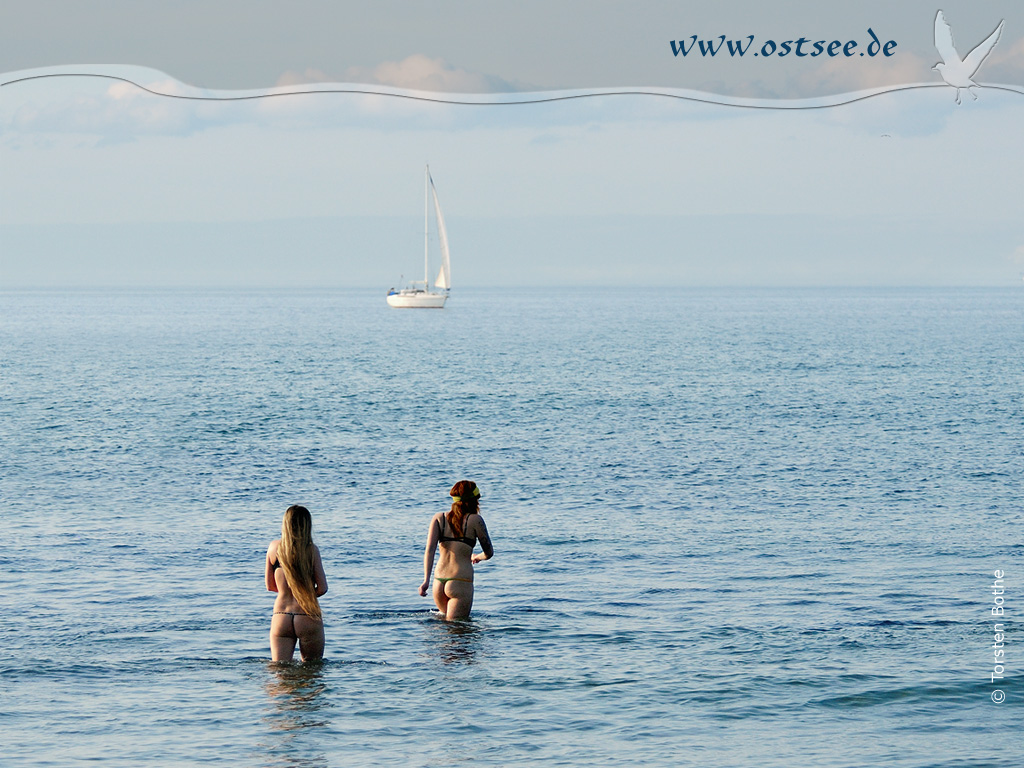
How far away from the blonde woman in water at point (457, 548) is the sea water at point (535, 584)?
0.53m

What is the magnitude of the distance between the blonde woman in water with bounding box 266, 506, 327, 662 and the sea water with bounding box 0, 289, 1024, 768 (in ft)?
1.42

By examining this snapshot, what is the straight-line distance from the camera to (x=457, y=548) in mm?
15148

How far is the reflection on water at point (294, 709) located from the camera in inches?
439

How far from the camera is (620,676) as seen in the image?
13.8m

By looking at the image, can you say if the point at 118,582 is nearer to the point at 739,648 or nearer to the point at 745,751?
the point at 739,648

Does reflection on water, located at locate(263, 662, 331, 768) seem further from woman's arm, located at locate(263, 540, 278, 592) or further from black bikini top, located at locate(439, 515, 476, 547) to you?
black bikini top, located at locate(439, 515, 476, 547)

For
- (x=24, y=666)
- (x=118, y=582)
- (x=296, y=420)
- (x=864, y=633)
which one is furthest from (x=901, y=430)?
(x=24, y=666)

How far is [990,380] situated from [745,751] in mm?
60208

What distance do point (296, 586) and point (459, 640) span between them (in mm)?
3536

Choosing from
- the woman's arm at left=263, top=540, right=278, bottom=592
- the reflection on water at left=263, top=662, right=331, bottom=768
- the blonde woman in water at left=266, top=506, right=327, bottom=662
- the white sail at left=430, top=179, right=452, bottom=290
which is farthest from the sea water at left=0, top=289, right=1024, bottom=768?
the white sail at left=430, top=179, right=452, bottom=290

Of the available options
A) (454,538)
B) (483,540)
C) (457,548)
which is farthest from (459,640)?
(483,540)

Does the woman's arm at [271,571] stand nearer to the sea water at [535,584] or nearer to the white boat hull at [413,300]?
the sea water at [535,584]

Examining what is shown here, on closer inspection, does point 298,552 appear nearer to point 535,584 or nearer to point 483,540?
point 483,540

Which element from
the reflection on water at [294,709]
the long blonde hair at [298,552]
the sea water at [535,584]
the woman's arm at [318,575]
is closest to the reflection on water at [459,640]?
the sea water at [535,584]
